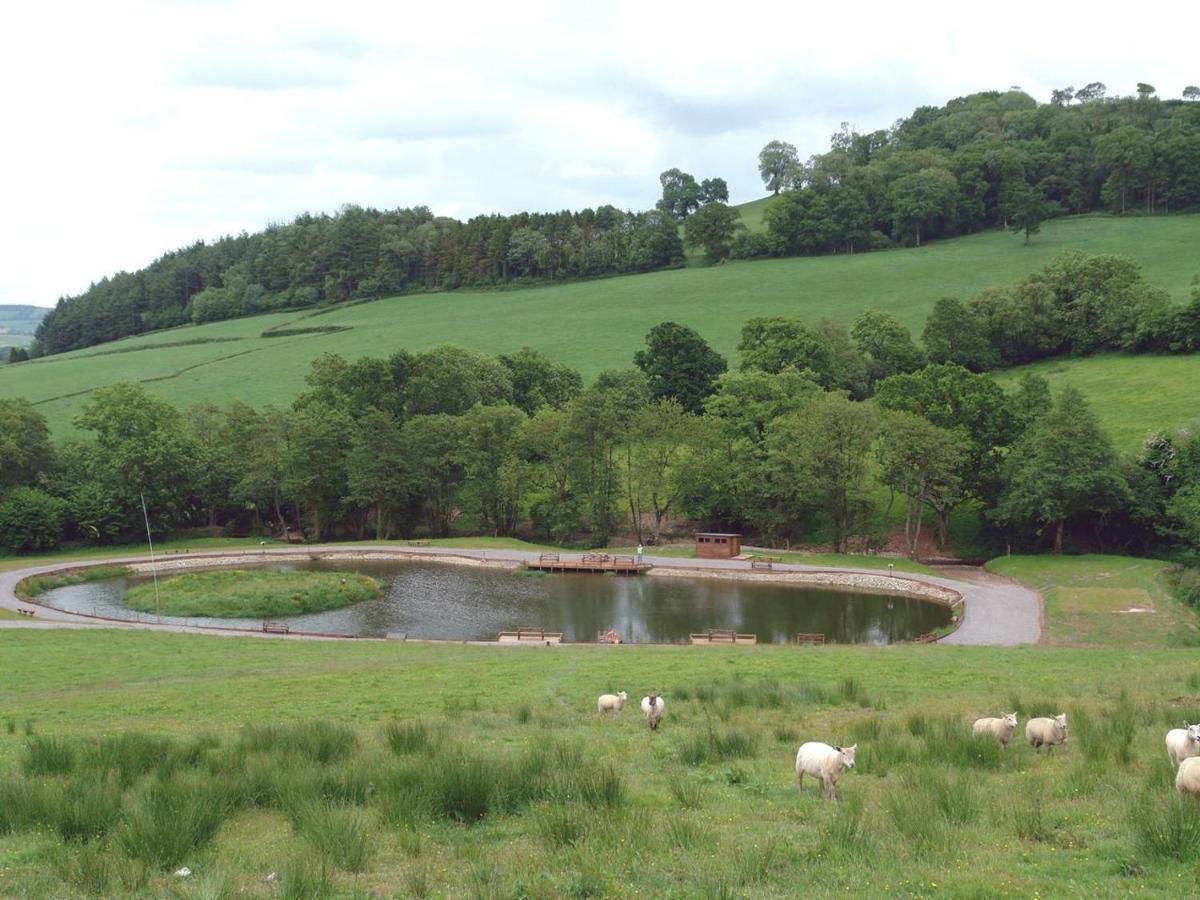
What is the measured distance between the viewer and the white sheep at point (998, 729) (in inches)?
546

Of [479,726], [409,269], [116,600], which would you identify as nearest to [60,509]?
[116,600]

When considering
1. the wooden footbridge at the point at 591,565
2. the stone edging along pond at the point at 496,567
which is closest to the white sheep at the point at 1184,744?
the stone edging along pond at the point at 496,567

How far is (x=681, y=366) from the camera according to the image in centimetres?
8362

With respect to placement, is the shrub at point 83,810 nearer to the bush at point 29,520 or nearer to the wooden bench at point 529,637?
the wooden bench at point 529,637

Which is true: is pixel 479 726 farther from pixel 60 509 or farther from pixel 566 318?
pixel 566 318

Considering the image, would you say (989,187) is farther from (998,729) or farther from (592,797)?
(592,797)

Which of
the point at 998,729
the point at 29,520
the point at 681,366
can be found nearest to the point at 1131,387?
the point at 681,366

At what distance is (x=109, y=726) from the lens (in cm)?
1762

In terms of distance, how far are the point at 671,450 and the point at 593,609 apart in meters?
21.6

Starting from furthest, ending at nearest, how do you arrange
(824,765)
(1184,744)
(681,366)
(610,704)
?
1. (681,366)
2. (610,704)
3. (1184,744)
4. (824,765)

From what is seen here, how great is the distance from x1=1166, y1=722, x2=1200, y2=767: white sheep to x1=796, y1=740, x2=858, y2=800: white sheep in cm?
392

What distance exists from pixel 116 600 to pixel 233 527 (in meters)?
27.3

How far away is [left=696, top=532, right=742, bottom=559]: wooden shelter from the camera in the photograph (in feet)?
194

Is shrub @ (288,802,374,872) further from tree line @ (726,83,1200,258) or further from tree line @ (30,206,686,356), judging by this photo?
tree line @ (30,206,686,356)
